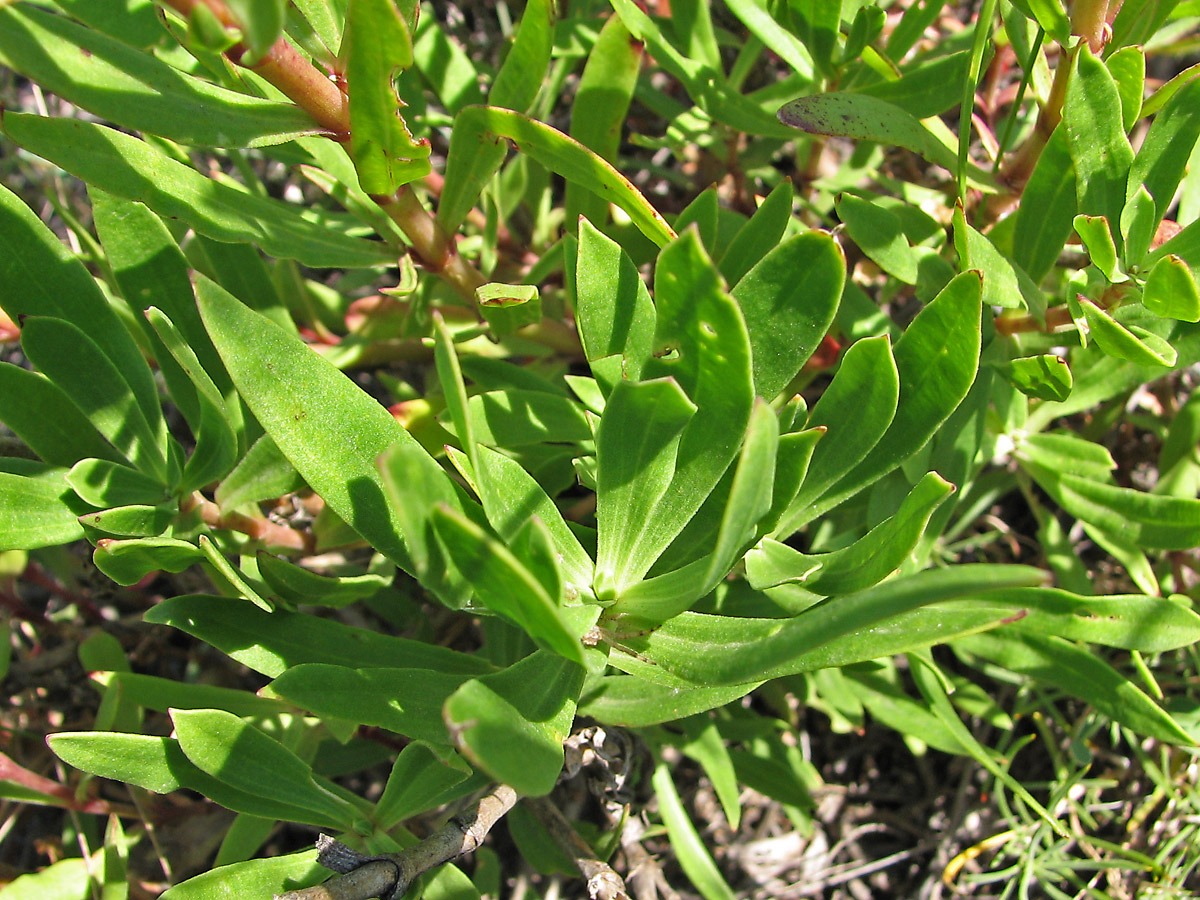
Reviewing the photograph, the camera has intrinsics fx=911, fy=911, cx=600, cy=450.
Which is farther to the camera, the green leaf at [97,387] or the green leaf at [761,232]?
the green leaf at [761,232]

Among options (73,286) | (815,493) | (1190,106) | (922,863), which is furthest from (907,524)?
(922,863)

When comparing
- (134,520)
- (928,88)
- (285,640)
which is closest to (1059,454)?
(928,88)

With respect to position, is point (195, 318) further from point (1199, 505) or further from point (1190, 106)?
point (1199, 505)

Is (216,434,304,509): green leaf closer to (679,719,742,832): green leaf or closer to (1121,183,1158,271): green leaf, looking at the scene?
(679,719,742,832): green leaf

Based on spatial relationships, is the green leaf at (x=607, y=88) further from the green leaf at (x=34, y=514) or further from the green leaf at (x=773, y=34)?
the green leaf at (x=34, y=514)

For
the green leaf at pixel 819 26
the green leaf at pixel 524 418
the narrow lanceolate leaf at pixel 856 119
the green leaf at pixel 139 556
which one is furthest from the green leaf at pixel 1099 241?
the green leaf at pixel 139 556

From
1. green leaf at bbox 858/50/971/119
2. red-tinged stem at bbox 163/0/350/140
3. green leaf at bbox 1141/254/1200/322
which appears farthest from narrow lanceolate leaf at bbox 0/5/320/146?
green leaf at bbox 1141/254/1200/322

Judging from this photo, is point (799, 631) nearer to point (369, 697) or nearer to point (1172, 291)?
point (369, 697)
